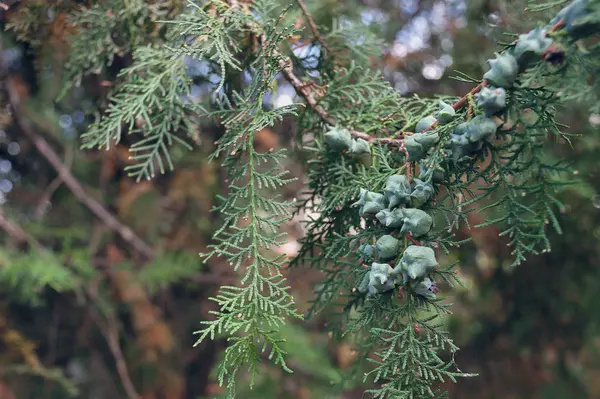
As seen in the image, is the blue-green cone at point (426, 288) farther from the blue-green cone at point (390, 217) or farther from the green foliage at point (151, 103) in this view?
the green foliage at point (151, 103)

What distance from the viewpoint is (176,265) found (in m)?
1.43

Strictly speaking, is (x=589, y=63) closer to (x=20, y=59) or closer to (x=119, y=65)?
(x=119, y=65)

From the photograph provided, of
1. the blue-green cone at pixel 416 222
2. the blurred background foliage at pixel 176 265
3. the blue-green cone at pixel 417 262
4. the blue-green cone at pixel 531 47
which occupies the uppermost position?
the blue-green cone at pixel 531 47

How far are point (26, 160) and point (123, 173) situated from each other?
10.8 inches

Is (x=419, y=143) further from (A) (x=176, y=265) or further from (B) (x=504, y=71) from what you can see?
(A) (x=176, y=265)

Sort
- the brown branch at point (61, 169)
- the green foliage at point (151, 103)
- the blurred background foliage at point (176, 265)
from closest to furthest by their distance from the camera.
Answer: the green foliage at point (151, 103) → the brown branch at point (61, 169) → the blurred background foliage at point (176, 265)

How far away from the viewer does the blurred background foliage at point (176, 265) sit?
1336 mm

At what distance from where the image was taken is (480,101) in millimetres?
489

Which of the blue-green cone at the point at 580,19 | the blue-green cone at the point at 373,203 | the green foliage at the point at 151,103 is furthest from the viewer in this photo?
the green foliage at the point at 151,103

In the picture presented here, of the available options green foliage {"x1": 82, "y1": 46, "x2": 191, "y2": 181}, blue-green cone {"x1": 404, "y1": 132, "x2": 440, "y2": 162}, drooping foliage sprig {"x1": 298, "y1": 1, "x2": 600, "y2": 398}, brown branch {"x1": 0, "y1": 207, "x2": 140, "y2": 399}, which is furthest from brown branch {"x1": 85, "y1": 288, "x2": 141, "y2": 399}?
blue-green cone {"x1": 404, "y1": 132, "x2": 440, "y2": 162}

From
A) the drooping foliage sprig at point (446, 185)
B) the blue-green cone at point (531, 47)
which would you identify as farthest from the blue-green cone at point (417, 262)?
the blue-green cone at point (531, 47)

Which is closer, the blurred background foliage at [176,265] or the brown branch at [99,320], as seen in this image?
the brown branch at [99,320]

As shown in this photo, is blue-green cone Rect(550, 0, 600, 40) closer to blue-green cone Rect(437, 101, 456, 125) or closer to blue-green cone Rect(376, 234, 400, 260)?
blue-green cone Rect(437, 101, 456, 125)

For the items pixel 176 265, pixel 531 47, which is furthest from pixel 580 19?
pixel 176 265
